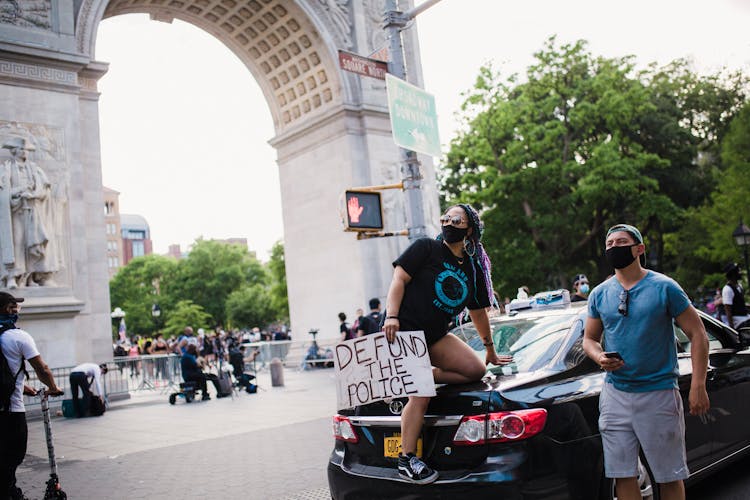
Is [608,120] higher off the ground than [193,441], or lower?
higher

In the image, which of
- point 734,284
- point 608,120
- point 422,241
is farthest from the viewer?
point 608,120

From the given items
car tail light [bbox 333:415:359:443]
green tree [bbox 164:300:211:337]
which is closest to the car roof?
car tail light [bbox 333:415:359:443]

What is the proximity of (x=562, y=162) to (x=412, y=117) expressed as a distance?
2721cm

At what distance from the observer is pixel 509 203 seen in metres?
36.4

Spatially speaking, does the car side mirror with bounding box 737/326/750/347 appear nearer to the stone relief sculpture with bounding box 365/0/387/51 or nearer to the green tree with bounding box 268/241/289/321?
the stone relief sculpture with bounding box 365/0/387/51

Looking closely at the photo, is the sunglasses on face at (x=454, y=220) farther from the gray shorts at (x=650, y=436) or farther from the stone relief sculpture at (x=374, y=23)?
the stone relief sculpture at (x=374, y=23)

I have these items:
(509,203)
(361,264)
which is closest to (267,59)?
(361,264)

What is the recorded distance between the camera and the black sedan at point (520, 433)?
3.91 m

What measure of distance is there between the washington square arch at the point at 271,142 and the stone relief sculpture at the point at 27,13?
0.02 meters

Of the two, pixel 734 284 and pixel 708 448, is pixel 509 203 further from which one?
pixel 708 448

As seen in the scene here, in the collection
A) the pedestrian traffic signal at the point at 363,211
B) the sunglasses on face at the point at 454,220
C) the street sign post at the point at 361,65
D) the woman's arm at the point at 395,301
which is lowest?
the woman's arm at the point at 395,301

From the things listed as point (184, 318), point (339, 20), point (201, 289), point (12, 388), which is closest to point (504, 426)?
point (12, 388)

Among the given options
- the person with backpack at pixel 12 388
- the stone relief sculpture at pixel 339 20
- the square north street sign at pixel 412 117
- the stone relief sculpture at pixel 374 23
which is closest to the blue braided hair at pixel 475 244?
the person with backpack at pixel 12 388

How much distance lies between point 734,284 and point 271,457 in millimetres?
8524
